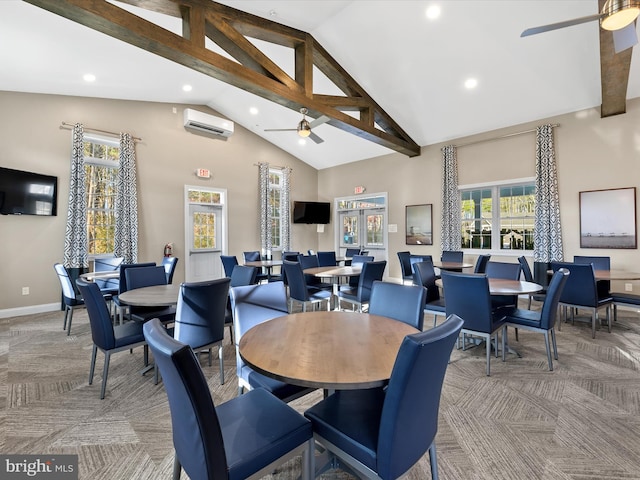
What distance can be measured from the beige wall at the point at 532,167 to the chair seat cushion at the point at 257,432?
6184 millimetres

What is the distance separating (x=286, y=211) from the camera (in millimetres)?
8578

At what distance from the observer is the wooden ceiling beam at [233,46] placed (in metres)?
2.91

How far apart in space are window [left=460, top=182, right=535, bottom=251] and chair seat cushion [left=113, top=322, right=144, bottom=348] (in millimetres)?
6341

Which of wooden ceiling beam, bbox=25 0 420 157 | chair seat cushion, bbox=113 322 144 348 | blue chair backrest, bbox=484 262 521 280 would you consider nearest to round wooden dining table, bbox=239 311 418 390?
chair seat cushion, bbox=113 322 144 348

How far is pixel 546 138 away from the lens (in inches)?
221

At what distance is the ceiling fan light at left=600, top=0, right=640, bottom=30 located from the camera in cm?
231

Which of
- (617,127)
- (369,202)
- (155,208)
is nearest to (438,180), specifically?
(369,202)

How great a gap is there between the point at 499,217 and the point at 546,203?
0.87 metres

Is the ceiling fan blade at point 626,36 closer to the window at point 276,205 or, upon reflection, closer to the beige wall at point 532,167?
the beige wall at point 532,167

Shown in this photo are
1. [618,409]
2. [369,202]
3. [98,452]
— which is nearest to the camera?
[98,452]

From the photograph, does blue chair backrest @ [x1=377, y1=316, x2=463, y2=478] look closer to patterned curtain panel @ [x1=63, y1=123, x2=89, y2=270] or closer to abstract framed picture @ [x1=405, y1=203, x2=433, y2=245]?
patterned curtain panel @ [x1=63, y1=123, x2=89, y2=270]

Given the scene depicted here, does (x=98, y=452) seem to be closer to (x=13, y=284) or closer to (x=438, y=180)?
(x=13, y=284)

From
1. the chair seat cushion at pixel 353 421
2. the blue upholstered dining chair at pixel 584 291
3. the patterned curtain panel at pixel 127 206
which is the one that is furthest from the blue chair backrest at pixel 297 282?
the patterned curtain panel at pixel 127 206

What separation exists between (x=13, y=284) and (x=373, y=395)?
6.09m
